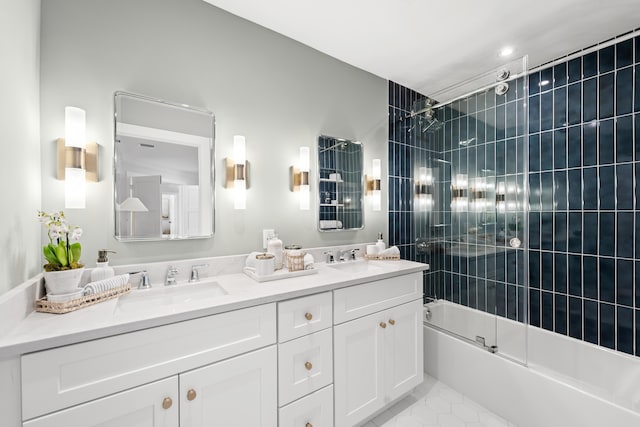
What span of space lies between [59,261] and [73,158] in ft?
1.49

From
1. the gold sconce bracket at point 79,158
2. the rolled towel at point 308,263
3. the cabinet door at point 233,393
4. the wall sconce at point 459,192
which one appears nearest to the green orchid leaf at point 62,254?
the gold sconce bracket at point 79,158

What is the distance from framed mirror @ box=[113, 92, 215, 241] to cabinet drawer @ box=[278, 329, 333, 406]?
0.79 m

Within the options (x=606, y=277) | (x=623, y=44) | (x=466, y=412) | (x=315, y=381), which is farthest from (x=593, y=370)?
(x=623, y=44)

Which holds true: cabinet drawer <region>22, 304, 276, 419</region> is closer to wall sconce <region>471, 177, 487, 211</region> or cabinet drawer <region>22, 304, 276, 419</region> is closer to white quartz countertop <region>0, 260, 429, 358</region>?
white quartz countertop <region>0, 260, 429, 358</region>

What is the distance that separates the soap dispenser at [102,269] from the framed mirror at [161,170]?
0.12m

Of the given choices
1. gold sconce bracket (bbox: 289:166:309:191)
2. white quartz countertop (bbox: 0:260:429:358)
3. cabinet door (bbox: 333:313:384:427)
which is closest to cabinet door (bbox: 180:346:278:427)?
white quartz countertop (bbox: 0:260:429:358)

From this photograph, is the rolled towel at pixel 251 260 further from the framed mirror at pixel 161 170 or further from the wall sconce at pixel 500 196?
the wall sconce at pixel 500 196

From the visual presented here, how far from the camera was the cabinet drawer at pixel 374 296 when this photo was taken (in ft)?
4.75

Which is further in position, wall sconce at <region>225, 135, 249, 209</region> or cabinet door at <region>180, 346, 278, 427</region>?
wall sconce at <region>225, 135, 249, 209</region>

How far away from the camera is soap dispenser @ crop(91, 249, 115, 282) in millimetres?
1180

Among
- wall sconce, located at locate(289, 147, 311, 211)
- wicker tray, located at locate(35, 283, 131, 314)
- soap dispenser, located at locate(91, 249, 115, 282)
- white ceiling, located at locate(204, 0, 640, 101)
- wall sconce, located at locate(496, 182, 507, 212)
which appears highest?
white ceiling, located at locate(204, 0, 640, 101)

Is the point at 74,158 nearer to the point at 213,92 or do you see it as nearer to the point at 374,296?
the point at 213,92

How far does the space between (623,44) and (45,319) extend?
345 cm

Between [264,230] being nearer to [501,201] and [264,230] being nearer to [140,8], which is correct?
[140,8]
